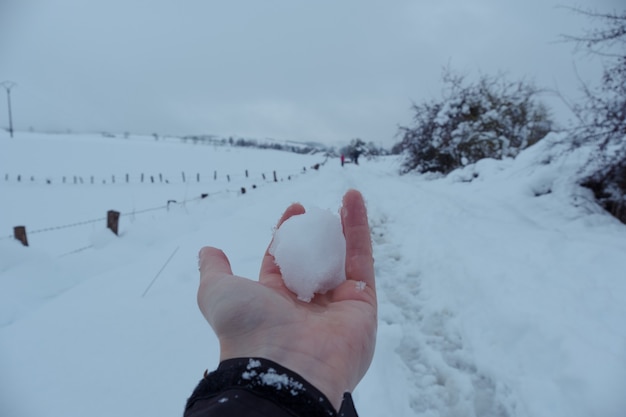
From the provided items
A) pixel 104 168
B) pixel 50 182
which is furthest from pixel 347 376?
pixel 104 168

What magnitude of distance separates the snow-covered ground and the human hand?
80 centimetres

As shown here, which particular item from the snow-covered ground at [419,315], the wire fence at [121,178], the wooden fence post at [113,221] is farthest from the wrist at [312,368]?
the wire fence at [121,178]

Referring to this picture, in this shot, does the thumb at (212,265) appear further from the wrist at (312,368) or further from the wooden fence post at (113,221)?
the wooden fence post at (113,221)

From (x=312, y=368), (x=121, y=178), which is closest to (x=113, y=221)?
(x=312, y=368)

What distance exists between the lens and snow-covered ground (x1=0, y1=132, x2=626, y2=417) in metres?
1.87

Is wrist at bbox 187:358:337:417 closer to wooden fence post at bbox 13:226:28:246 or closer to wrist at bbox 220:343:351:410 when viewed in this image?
wrist at bbox 220:343:351:410

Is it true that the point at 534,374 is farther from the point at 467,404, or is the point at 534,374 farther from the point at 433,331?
the point at 433,331

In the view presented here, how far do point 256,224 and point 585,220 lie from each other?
16.0 ft

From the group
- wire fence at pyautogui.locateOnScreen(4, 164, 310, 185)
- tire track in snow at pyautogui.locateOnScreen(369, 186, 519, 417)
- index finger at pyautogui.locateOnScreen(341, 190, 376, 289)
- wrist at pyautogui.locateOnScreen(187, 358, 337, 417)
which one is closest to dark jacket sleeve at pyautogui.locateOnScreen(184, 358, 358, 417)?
wrist at pyautogui.locateOnScreen(187, 358, 337, 417)

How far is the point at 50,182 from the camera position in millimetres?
30000

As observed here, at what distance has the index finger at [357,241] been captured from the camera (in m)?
1.80

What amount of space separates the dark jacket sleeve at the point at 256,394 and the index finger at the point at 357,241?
0.88m

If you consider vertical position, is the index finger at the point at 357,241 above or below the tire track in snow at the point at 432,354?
above

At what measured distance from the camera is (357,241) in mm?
1882
